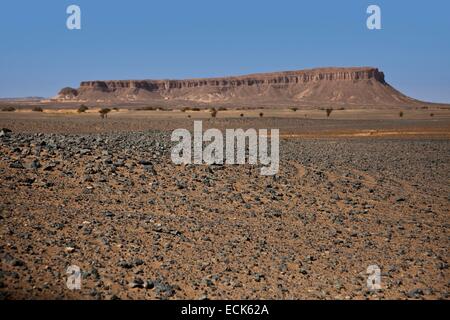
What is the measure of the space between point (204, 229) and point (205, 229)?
0.06ft

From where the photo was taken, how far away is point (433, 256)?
801 cm

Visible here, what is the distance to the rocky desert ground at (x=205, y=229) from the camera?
648 centimetres

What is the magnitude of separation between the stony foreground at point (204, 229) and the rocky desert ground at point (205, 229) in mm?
25

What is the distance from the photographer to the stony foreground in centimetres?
649

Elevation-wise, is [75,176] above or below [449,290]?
above

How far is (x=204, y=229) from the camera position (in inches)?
342

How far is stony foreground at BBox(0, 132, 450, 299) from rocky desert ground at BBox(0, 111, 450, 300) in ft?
0.08

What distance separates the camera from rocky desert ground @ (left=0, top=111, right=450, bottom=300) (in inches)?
255

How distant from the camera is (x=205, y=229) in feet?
28.6
